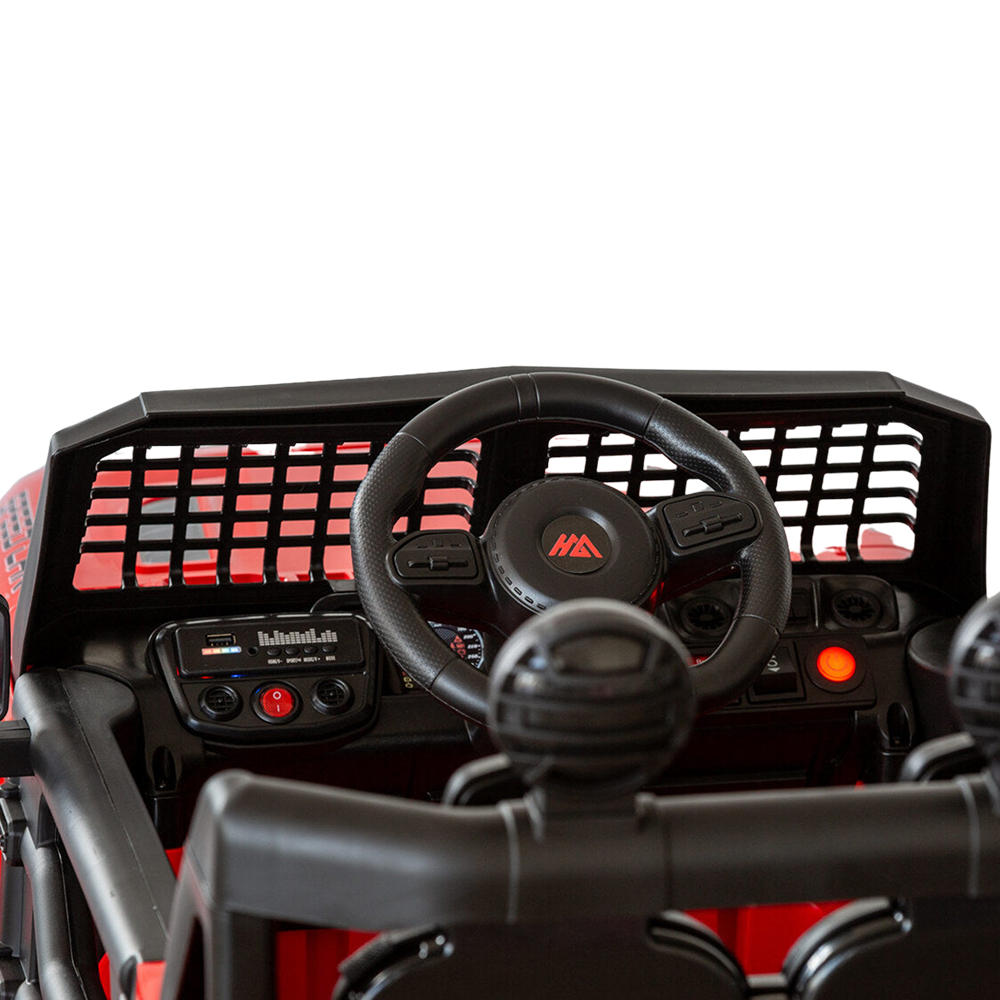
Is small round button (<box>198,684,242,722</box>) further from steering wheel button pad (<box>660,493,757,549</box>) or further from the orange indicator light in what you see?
the orange indicator light

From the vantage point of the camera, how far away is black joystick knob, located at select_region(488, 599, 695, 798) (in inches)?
26.1

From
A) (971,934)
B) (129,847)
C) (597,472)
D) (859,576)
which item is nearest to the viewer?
(971,934)

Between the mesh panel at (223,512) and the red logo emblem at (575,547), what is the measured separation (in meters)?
0.21

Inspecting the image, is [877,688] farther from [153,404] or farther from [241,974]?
[241,974]

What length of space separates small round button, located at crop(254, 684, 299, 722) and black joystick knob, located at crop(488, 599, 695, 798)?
3.11 ft

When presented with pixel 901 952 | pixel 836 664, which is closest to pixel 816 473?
A: pixel 836 664

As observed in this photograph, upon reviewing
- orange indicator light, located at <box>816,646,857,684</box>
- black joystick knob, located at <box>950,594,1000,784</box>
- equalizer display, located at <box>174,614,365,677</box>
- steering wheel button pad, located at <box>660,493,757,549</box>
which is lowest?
orange indicator light, located at <box>816,646,857,684</box>

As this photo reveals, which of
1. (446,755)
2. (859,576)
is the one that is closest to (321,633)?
(446,755)

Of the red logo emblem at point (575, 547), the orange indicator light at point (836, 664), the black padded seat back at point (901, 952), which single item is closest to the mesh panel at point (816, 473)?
the orange indicator light at point (836, 664)

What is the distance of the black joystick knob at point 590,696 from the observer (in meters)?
0.66

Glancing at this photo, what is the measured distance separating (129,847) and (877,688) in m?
0.91

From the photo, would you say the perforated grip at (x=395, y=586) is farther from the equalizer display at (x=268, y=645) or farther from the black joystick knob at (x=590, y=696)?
the black joystick knob at (x=590, y=696)

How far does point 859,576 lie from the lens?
180 cm

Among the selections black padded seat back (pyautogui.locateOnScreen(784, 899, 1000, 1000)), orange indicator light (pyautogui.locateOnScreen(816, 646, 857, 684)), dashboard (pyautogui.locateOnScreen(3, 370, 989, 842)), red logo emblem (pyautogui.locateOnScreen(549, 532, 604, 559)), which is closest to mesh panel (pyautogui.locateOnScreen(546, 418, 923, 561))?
dashboard (pyautogui.locateOnScreen(3, 370, 989, 842))
